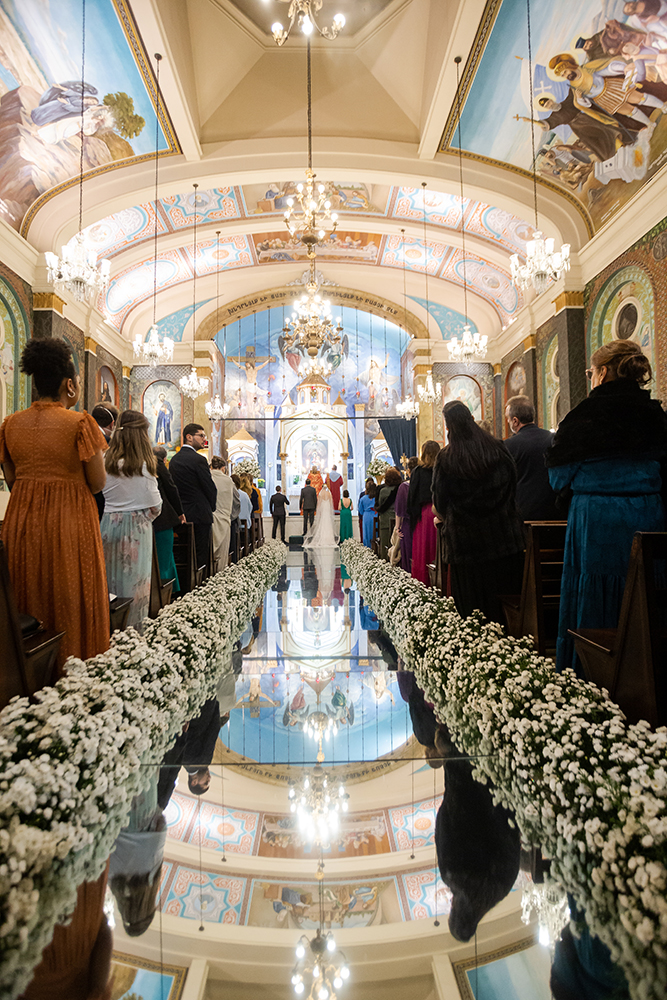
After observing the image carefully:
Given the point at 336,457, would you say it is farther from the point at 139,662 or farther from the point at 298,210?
the point at 139,662

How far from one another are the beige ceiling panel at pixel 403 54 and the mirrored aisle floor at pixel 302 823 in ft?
32.8

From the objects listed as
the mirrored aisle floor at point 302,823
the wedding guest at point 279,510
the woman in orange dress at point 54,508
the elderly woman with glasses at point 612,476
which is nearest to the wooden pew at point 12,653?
the woman in orange dress at point 54,508

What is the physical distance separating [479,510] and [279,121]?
9922 mm

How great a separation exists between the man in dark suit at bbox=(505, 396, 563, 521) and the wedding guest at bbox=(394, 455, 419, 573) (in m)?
2.11

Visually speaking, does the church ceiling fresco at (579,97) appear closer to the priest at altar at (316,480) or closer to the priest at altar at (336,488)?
the priest at altar at (316,480)

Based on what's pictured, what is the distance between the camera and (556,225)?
11406 mm

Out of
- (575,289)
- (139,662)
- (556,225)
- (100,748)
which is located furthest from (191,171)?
(100,748)

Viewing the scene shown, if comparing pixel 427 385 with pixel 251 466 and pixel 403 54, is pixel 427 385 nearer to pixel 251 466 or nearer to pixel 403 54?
pixel 251 466

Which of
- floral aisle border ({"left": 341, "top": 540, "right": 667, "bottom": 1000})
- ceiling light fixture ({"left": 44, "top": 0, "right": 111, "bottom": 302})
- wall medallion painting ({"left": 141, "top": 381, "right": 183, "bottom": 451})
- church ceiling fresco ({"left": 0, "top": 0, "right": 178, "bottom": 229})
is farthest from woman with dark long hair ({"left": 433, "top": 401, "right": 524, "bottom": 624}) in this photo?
wall medallion painting ({"left": 141, "top": 381, "right": 183, "bottom": 451})

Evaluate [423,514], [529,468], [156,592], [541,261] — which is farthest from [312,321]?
[156,592]

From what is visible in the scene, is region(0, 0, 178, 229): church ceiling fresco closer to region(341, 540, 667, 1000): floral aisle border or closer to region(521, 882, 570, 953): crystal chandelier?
region(341, 540, 667, 1000): floral aisle border

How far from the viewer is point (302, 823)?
1.95 m

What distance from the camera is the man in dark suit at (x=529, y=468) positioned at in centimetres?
423

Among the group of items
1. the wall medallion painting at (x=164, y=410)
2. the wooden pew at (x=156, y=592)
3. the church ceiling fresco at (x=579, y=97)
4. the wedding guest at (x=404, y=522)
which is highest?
the church ceiling fresco at (x=579, y=97)
